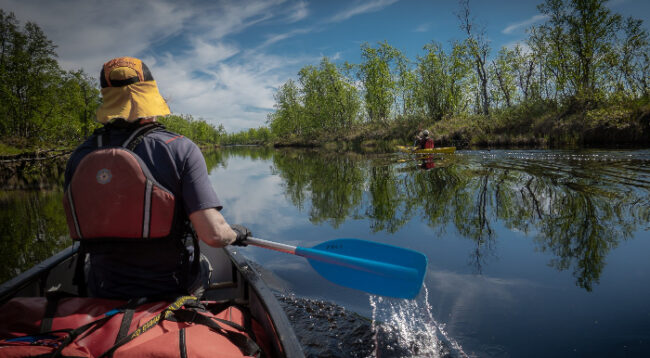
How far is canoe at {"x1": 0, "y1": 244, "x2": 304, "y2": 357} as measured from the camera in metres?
1.48

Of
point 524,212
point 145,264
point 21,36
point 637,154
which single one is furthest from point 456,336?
point 21,36

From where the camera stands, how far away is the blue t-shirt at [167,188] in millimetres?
1572

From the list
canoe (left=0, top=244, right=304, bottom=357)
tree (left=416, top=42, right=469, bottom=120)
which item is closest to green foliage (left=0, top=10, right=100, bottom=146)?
canoe (left=0, top=244, right=304, bottom=357)

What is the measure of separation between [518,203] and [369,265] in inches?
210

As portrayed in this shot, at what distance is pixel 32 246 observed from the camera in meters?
5.02

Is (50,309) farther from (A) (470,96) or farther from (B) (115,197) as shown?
(A) (470,96)

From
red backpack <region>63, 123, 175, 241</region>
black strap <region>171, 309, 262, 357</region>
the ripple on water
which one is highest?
red backpack <region>63, 123, 175, 241</region>

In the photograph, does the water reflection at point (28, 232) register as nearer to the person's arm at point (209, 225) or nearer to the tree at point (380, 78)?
the person's arm at point (209, 225)

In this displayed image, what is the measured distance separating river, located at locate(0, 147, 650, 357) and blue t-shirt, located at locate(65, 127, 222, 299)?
56.9 inches

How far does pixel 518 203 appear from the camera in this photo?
246 inches

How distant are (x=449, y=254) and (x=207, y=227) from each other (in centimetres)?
361

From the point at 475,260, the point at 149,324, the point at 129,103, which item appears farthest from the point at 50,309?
the point at 475,260

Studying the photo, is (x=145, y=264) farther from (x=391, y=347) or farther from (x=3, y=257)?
(x=3, y=257)

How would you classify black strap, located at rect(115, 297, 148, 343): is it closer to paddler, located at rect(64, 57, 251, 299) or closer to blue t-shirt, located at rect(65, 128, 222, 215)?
paddler, located at rect(64, 57, 251, 299)
